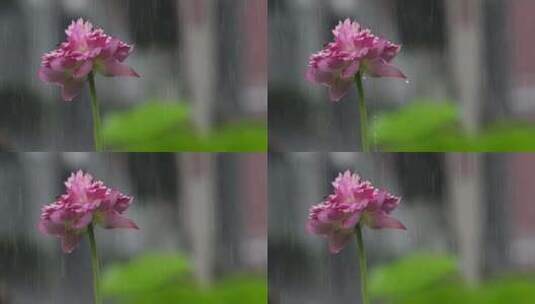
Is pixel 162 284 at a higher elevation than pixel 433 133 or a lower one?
lower

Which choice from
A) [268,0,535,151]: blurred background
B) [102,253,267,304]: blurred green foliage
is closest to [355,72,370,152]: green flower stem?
[268,0,535,151]: blurred background

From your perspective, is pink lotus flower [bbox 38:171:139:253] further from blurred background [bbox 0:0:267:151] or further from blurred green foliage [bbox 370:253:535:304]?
blurred green foliage [bbox 370:253:535:304]

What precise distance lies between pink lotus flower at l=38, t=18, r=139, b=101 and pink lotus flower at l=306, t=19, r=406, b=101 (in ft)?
1.16

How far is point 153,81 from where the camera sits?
1780 mm

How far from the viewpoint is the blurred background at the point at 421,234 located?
1722 millimetres

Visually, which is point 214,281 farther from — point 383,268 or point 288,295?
point 383,268

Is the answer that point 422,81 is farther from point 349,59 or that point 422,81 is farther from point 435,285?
point 435,285

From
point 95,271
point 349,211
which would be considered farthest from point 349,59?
point 95,271

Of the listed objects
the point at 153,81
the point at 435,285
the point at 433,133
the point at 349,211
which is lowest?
the point at 435,285

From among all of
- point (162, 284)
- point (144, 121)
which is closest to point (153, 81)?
point (144, 121)

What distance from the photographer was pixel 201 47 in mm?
1778

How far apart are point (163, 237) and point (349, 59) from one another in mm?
483

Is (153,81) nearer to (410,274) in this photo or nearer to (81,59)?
(81,59)

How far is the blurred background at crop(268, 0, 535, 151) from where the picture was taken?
5.64 feet
